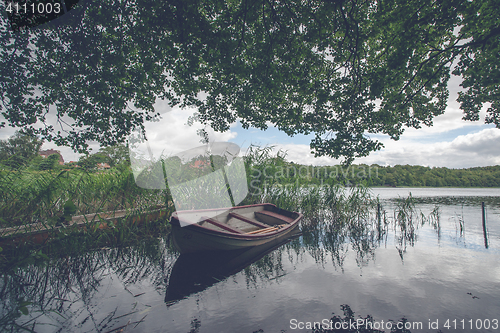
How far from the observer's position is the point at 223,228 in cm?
651

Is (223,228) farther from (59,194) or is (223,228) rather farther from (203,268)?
(59,194)

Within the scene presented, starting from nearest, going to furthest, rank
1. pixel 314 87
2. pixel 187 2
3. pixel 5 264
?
pixel 5 264, pixel 187 2, pixel 314 87

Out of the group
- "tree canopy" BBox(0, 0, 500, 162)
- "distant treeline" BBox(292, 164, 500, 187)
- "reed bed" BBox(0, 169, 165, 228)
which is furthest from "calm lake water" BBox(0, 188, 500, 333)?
"distant treeline" BBox(292, 164, 500, 187)

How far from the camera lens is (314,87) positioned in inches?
373

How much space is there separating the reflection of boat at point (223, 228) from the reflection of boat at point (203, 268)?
410 mm

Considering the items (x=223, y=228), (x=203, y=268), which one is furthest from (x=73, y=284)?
(x=223, y=228)

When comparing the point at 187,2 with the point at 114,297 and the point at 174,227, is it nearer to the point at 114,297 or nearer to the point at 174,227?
the point at 174,227

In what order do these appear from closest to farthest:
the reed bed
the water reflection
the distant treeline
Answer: the water reflection < the reed bed < the distant treeline

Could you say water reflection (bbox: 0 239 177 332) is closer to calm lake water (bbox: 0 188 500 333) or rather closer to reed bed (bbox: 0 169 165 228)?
calm lake water (bbox: 0 188 500 333)

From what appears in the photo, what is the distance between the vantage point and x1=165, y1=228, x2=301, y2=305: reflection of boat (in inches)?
182

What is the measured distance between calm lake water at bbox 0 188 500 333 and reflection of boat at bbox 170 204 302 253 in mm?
542

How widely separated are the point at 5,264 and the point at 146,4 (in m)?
7.57

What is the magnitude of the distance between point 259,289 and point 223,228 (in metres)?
2.16

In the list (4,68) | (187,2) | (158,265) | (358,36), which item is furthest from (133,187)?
(358,36)
